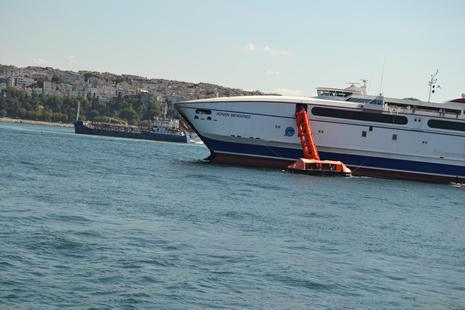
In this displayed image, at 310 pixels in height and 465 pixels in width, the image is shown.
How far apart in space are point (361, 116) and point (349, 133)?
1.86 meters

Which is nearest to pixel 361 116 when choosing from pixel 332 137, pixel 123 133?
pixel 332 137

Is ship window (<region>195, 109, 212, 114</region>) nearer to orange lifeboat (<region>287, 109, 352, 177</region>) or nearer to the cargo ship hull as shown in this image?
orange lifeboat (<region>287, 109, 352, 177</region>)

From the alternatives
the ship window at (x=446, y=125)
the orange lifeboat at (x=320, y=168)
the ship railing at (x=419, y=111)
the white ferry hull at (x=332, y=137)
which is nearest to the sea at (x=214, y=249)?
the orange lifeboat at (x=320, y=168)

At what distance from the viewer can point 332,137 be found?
40.6 metres

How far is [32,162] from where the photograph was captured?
3159cm

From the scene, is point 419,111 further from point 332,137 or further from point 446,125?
point 332,137

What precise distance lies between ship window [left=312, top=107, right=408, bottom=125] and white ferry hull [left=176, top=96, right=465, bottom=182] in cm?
9

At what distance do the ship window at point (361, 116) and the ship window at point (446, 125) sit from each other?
2428 mm

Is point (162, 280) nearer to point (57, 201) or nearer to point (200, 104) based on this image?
point (57, 201)

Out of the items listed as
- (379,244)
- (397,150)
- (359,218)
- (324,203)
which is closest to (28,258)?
(379,244)

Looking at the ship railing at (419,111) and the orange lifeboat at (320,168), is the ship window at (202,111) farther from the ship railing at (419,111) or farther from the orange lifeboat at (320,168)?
the ship railing at (419,111)

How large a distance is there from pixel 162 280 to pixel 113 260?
161cm

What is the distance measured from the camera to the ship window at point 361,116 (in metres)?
40.6

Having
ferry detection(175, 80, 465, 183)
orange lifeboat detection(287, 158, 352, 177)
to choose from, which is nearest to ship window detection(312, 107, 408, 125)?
ferry detection(175, 80, 465, 183)
